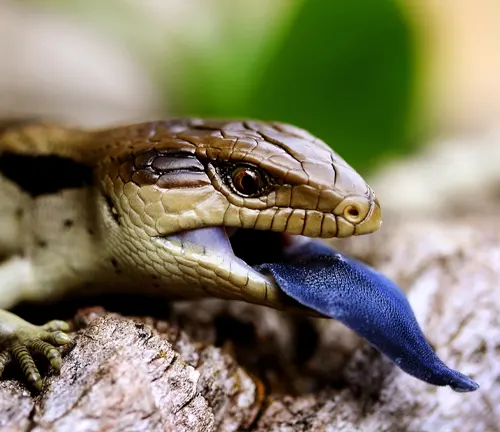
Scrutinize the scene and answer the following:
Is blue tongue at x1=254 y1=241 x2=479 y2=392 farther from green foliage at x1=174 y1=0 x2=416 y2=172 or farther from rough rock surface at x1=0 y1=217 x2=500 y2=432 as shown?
green foliage at x1=174 y1=0 x2=416 y2=172

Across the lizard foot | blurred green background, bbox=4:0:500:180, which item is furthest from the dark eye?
blurred green background, bbox=4:0:500:180

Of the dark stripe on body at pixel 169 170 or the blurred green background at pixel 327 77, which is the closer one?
the dark stripe on body at pixel 169 170

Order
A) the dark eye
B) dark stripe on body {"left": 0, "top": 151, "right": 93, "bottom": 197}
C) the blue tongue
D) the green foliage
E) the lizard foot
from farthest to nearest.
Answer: the green foliage, dark stripe on body {"left": 0, "top": 151, "right": 93, "bottom": 197}, the dark eye, the blue tongue, the lizard foot

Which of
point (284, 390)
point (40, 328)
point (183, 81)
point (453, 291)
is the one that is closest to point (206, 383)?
point (284, 390)

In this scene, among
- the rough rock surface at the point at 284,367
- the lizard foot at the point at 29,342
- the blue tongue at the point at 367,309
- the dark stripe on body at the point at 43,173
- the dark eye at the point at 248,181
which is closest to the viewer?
the rough rock surface at the point at 284,367

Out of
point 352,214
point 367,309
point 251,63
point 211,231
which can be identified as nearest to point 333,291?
point 367,309

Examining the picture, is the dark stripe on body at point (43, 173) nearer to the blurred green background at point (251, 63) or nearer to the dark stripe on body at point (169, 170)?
the dark stripe on body at point (169, 170)

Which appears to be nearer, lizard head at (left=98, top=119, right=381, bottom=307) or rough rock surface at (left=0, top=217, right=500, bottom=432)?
rough rock surface at (left=0, top=217, right=500, bottom=432)

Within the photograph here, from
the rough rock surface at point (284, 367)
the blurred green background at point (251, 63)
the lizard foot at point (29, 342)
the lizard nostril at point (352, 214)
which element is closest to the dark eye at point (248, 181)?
the lizard nostril at point (352, 214)
